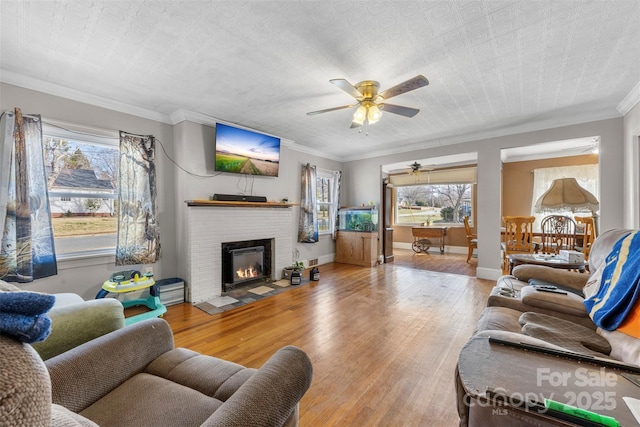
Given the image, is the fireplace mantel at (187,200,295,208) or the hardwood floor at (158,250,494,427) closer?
the hardwood floor at (158,250,494,427)

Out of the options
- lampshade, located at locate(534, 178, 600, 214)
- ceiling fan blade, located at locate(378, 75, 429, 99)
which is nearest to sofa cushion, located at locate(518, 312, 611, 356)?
ceiling fan blade, located at locate(378, 75, 429, 99)

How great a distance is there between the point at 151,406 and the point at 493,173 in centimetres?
509

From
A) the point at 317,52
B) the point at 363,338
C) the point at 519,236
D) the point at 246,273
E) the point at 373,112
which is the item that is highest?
the point at 317,52

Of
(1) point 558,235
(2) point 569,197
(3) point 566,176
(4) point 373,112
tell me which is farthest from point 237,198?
(3) point 566,176

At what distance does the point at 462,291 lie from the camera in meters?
3.73

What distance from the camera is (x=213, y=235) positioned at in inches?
138

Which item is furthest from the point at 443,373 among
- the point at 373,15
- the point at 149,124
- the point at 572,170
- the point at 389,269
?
the point at 572,170

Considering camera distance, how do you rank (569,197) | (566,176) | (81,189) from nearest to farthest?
(81,189)
(569,197)
(566,176)

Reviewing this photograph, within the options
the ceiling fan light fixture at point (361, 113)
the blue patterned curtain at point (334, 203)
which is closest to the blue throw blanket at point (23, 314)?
the ceiling fan light fixture at point (361, 113)

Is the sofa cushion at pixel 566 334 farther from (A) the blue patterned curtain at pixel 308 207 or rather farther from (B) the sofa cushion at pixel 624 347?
(A) the blue patterned curtain at pixel 308 207

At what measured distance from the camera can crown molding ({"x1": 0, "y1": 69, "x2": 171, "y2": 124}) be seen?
2438 mm

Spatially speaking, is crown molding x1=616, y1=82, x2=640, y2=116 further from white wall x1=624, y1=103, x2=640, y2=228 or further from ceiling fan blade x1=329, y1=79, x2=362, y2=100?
ceiling fan blade x1=329, y1=79, x2=362, y2=100

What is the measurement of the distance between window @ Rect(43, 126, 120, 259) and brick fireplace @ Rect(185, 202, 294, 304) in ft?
2.97

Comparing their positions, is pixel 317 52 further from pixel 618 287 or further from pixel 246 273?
pixel 246 273
